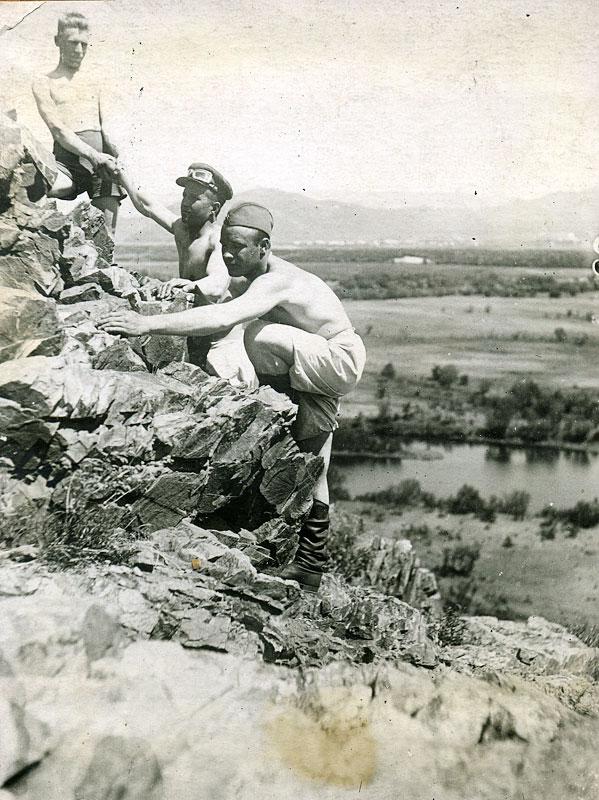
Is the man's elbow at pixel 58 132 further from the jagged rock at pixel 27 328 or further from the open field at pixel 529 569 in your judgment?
the open field at pixel 529 569

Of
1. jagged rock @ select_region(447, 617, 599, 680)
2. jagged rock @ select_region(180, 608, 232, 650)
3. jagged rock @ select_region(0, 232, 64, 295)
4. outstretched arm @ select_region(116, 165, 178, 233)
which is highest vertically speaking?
outstretched arm @ select_region(116, 165, 178, 233)

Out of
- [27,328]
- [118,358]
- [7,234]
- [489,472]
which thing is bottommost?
[489,472]

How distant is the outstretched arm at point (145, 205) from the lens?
3.98m

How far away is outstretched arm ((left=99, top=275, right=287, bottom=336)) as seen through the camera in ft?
12.2

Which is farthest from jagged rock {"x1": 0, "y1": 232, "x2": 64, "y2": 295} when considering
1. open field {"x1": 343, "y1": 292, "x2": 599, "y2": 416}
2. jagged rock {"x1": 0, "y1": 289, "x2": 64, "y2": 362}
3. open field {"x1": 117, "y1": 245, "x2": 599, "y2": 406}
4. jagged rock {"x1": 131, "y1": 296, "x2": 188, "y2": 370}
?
open field {"x1": 343, "y1": 292, "x2": 599, "y2": 416}

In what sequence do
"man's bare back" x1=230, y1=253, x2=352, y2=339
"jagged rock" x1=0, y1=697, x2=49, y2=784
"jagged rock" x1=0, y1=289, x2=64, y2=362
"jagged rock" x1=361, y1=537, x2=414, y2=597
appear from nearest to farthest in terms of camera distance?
"jagged rock" x1=0, y1=697, x2=49, y2=784 → "jagged rock" x1=0, y1=289, x2=64, y2=362 → "man's bare back" x1=230, y1=253, x2=352, y2=339 → "jagged rock" x1=361, y1=537, x2=414, y2=597

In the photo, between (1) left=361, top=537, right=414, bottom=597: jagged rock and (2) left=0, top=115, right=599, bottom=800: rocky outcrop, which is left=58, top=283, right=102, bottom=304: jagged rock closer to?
(2) left=0, top=115, right=599, bottom=800: rocky outcrop

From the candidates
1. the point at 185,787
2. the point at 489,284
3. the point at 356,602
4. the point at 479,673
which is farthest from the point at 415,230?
the point at 185,787

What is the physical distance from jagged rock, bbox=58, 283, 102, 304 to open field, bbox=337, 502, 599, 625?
7.73 feet

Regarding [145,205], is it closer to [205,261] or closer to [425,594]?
[205,261]

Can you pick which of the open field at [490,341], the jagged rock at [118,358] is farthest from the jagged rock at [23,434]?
the open field at [490,341]

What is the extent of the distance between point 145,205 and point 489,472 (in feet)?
8.39

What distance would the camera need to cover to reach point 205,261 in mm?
3928

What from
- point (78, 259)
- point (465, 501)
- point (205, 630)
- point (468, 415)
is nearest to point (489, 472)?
point (465, 501)
